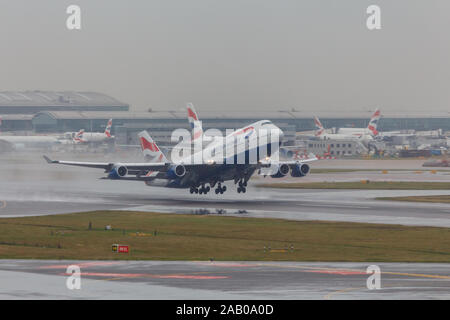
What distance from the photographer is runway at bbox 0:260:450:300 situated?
3706cm

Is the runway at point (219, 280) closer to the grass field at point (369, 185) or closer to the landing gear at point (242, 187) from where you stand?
the landing gear at point (242, 187)

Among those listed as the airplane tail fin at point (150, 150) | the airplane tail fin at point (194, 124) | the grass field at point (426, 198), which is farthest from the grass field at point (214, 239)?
the airplane tail fin at point (194, 124)

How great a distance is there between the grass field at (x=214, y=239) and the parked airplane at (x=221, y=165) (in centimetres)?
1785

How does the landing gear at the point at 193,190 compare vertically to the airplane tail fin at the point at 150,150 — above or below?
below

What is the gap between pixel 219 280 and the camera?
1624 inches

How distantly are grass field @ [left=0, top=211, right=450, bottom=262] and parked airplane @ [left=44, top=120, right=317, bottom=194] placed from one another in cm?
1785

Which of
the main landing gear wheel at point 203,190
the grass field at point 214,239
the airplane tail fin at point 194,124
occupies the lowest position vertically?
the grass field at point 214,239

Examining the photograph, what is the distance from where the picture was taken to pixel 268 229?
219 feet

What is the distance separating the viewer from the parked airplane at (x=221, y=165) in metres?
93.4

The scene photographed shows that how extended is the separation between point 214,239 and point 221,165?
34132 millimetres

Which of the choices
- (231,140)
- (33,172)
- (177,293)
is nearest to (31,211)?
(231,140)

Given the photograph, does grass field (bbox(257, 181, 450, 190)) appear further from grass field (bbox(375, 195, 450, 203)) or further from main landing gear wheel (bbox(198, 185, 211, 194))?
main landing gear wheel (bbox(198, 185, 211, 194))

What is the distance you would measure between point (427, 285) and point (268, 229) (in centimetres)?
2739

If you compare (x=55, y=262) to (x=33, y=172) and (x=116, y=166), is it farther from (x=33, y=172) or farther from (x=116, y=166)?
(x=33, y=172)
